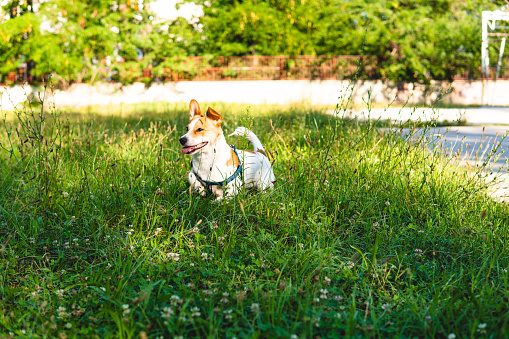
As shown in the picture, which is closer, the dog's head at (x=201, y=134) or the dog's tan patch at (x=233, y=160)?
the dog's head at (x=201, y=134)

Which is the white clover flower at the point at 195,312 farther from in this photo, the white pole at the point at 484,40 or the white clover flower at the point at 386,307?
the white pole at the point at 484,40

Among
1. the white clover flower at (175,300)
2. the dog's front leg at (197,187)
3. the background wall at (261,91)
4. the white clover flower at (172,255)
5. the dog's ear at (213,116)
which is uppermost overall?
the background wall at (261,91)

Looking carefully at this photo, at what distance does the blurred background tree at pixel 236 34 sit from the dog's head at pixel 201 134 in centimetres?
1391

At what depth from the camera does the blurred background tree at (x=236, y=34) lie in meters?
15.5

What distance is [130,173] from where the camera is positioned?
3.55 m

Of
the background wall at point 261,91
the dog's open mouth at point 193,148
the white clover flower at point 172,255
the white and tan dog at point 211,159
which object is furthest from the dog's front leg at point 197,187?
the background wall at point 261,91

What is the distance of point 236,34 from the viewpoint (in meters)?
17.5

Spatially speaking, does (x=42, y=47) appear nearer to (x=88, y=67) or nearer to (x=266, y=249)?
(x=88, y=67)

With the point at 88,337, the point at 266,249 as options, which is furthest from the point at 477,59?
the point at 88,337

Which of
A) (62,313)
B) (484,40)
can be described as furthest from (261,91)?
(62,313)

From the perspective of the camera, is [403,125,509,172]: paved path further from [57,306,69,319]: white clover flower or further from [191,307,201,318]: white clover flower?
[57,306,69,319]: white clover flower

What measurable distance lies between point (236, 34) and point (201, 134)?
50.6 ft

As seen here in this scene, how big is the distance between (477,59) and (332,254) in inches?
691

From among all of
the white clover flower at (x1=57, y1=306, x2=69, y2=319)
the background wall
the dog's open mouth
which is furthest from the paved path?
the background wall
